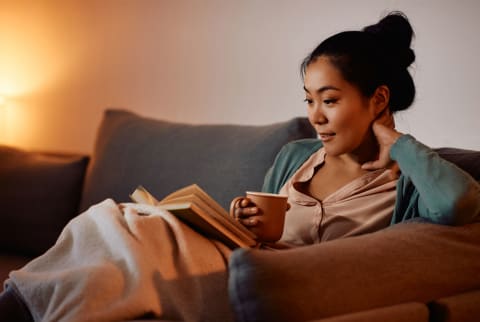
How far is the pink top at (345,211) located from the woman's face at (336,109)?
10 cm

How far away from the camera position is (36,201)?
2.49 m

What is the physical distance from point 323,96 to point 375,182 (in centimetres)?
24

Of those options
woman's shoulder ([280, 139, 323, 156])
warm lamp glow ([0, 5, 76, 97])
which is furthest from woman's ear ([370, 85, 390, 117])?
warm lamp glow ([0, 5, 76, 97])

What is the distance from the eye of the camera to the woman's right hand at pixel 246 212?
4.51ft

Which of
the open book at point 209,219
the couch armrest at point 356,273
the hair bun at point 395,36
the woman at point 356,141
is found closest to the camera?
the couch armrest at point 356,273

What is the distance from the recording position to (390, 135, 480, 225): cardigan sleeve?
1.24 meters

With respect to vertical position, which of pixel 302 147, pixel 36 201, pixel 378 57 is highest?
pixel 378 57

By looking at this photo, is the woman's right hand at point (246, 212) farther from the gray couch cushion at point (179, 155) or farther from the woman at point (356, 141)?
the gray couch cushion at point (179, 155)

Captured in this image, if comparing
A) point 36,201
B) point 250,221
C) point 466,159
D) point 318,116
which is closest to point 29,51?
point 36,201

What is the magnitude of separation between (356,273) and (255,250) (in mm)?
180

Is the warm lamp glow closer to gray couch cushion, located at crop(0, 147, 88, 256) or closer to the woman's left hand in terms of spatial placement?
gray couch cushion, located at crop(0, 147, 88, 256)

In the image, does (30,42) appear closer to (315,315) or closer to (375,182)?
(375,182)

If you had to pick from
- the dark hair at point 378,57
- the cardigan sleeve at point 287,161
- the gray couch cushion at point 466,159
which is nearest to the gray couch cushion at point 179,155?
the cardigan sleeve at point 287,161

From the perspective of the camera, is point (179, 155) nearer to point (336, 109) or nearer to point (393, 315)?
point (336, 109)
